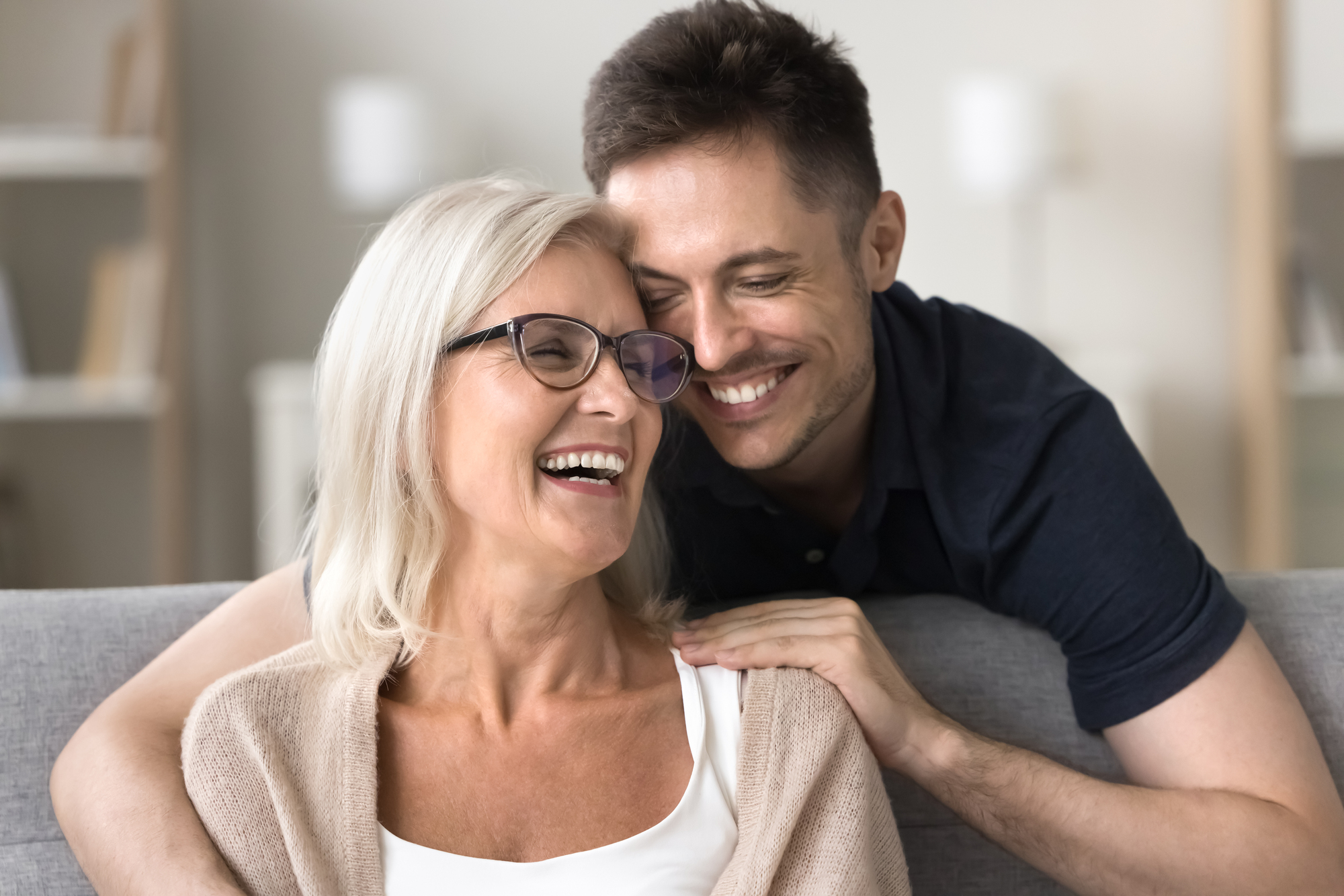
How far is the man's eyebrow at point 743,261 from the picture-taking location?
4.60ft

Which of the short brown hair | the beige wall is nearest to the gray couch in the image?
the short brown hair

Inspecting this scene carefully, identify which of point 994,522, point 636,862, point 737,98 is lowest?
point 636,862

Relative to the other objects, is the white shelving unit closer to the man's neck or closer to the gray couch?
the gray couch

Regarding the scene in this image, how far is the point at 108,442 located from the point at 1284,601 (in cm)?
354

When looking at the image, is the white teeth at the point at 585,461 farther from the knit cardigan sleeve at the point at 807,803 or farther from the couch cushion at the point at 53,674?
the couch cushion at the point at 53,674

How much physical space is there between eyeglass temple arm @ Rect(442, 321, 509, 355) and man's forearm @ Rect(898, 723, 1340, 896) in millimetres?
645

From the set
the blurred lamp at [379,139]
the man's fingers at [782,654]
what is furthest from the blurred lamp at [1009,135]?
the man's fingers at [782,654]

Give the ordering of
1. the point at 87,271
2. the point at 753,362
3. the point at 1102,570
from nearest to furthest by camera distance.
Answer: the point at 1102,570
the point at 753,362
the point at 87,271

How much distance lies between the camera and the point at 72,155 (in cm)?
346

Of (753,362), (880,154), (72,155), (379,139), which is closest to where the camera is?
(753,362)

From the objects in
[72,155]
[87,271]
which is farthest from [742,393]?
[87,271]

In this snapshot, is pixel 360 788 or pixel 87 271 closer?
pixel 360 788

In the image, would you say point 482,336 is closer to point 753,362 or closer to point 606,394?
point 606,394

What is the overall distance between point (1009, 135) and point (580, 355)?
282 cm
